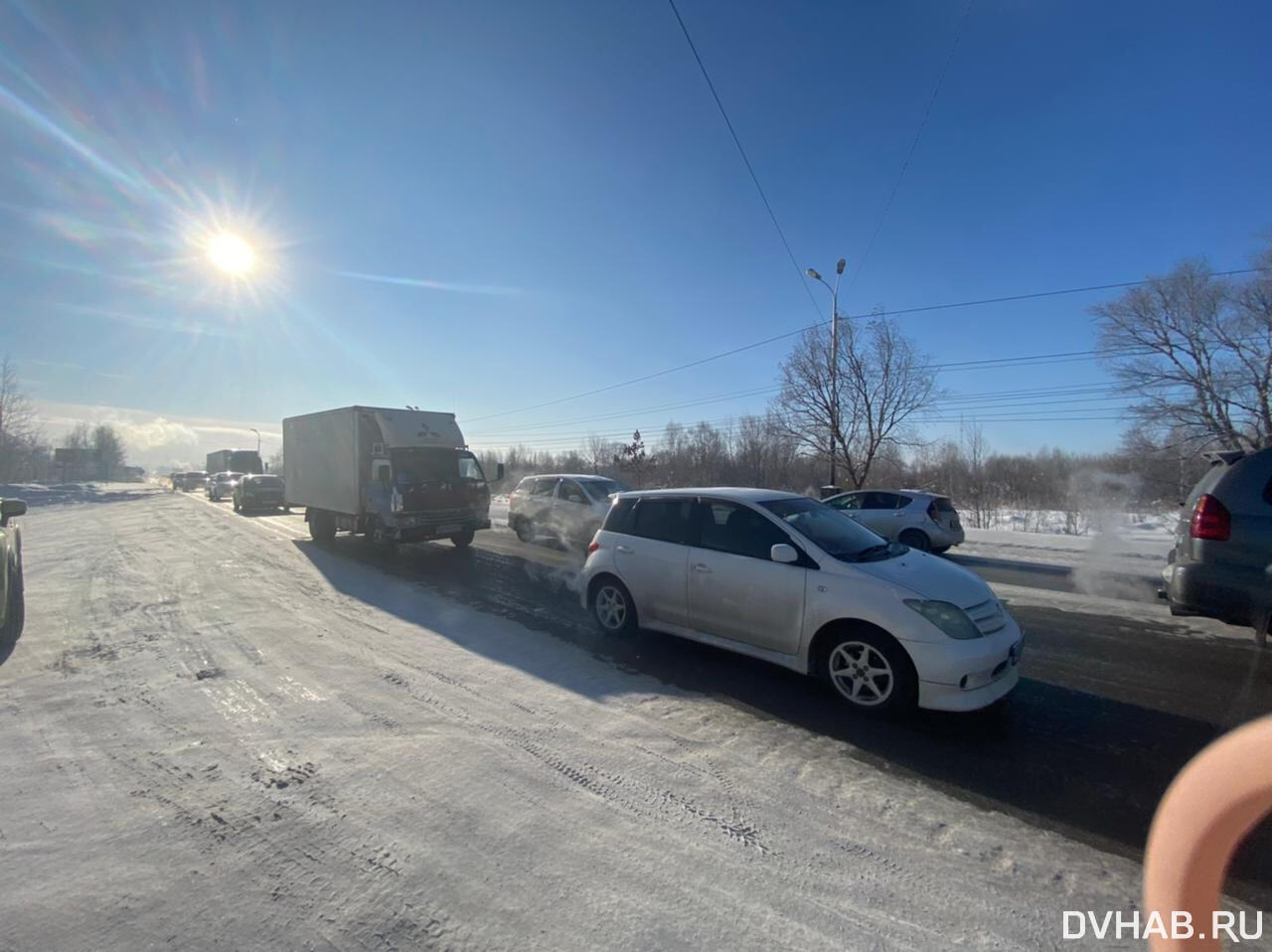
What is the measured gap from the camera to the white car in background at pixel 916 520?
1220 centimetres

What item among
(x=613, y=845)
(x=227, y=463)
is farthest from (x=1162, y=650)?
(x=227, y=463)

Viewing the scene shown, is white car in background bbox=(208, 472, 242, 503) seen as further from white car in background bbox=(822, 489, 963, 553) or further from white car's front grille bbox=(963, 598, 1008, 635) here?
white car's front grille bbox=(963, 598, 1008, 635)

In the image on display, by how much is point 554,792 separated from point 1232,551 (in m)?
5.98

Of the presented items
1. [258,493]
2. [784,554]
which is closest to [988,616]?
[784,554]

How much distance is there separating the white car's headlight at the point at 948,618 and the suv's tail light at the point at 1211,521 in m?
2.90

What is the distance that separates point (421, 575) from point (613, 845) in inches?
306

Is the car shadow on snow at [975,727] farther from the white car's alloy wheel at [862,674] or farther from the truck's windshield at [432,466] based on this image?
the truck's windshield at [432,466]

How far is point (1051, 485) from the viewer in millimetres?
36094

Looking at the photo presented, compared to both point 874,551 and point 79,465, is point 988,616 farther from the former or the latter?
point 79,465

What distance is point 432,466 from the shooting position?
12.0m

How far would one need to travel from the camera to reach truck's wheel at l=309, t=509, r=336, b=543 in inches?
541

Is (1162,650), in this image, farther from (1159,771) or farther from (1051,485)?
(1051,485)

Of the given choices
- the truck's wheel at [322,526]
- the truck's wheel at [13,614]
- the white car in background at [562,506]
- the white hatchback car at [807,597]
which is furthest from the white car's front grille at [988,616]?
the truck's wheel at [322,526]

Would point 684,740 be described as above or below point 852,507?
below
